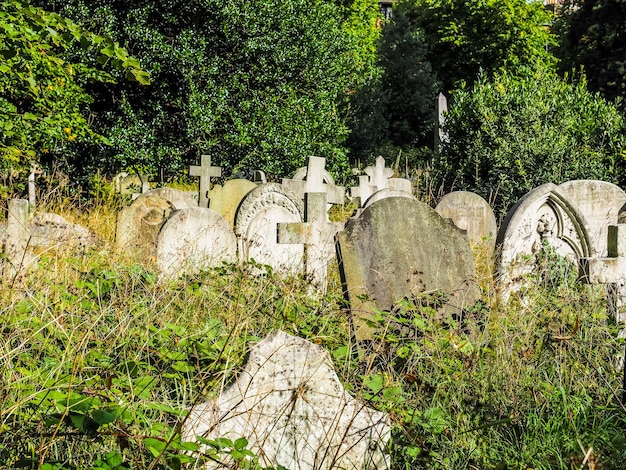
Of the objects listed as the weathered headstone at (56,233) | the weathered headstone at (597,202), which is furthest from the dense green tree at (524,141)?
the weathered headstone at (56,233)

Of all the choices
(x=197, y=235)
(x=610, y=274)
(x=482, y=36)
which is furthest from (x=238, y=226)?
(x=482, y=36)

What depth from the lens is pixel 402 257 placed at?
→ 16.2 ft

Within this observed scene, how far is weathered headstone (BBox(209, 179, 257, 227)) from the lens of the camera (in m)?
10.2

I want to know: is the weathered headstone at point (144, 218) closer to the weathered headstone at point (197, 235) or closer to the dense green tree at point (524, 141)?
the weathered headstone at point (197, 235)

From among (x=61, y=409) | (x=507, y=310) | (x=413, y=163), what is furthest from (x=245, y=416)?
(x=413, y=163)

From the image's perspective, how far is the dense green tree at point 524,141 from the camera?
37.7ft

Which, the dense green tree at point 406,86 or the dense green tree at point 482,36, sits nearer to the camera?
the dense green tree at point 406,86

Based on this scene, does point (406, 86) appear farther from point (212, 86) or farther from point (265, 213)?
point (265, 213)

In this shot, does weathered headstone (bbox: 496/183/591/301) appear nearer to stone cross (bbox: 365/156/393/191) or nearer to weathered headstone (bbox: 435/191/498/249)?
weathered headstone (bbox: 435/191/498/249)

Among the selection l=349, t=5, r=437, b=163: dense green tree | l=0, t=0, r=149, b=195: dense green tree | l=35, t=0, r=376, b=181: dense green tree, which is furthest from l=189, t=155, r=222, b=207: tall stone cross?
l=349, t=5, r=437, b=163: dense green tree

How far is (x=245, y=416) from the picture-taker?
2814 mm

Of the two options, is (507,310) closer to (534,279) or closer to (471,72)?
(534,279)

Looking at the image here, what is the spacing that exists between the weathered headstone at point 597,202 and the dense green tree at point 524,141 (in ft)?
9.24

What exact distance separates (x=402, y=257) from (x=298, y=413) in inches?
86.9
